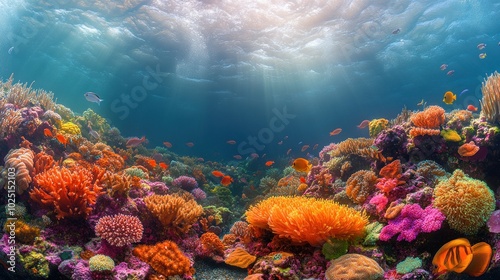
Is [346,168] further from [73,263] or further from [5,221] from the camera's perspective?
[5,221]

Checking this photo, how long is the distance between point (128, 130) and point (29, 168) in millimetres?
59716

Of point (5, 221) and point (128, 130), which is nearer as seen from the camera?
point (5, 221)

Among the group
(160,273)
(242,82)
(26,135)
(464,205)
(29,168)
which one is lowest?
(160,273)

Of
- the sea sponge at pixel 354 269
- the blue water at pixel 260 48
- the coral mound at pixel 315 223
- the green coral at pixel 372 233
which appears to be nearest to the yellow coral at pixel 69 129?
the coral mound at pixel 315 223

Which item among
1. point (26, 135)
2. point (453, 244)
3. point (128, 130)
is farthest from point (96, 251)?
point (128, 130)

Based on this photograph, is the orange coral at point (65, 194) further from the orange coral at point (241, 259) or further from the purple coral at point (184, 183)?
the purple coral at point (184, 183)

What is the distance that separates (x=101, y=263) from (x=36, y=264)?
1.00 m

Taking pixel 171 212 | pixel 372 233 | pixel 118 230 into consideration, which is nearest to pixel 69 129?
pixel 171 212

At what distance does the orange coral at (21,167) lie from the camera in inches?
210

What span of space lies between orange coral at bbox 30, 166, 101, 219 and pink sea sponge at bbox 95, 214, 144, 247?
514 mm

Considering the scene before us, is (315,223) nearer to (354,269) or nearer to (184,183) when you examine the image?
(354,269)

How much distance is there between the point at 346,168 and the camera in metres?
7.49

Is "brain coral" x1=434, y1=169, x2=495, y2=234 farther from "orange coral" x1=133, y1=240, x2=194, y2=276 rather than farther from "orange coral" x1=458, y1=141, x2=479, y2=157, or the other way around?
"orange coral" x1=133, y1=240, x2=194, y2=276

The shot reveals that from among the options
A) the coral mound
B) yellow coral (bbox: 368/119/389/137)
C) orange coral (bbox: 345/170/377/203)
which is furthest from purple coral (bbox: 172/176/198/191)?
yellow coral (bbox: 368/119/389/137)
